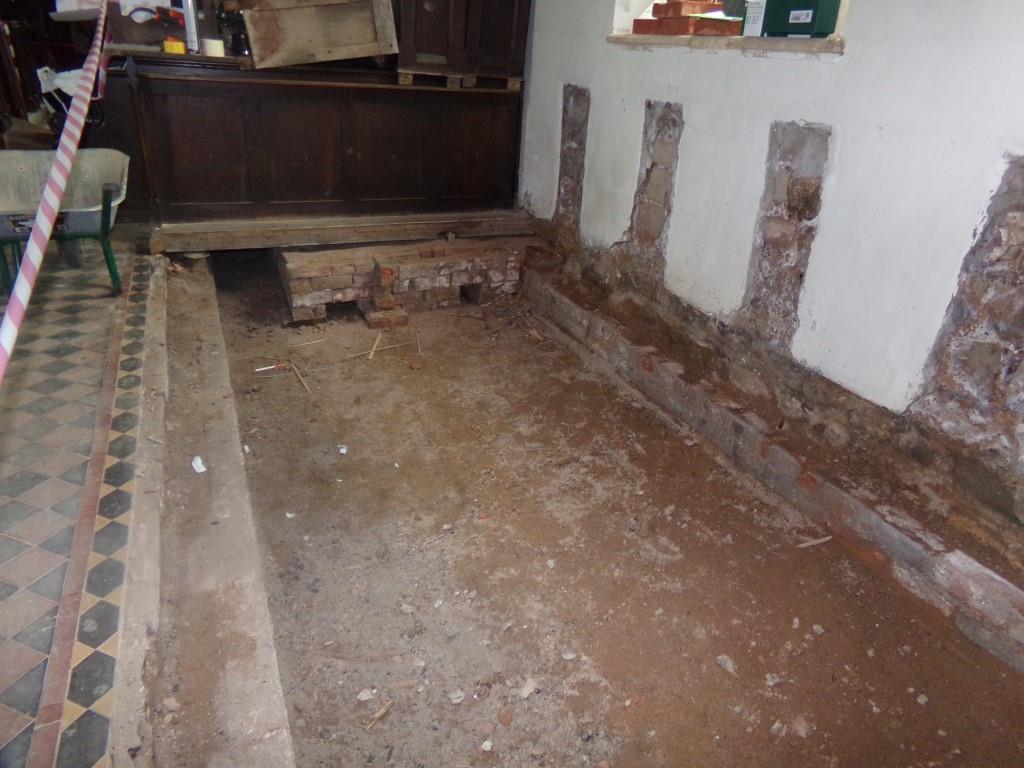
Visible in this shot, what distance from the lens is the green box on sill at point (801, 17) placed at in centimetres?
353

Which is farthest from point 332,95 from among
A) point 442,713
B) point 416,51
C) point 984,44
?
point 442,713

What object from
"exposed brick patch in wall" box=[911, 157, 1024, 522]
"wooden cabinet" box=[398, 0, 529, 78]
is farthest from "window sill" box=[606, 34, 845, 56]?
"wooden cabinet" box=[398, 0, 529, 78]

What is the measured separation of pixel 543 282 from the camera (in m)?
5.86

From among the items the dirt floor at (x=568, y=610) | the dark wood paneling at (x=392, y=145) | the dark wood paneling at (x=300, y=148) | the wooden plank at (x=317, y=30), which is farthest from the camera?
the dark wood paneling at (x=392, y=145)

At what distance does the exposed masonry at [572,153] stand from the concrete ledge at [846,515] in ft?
4.33

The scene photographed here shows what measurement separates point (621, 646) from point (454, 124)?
524 cm

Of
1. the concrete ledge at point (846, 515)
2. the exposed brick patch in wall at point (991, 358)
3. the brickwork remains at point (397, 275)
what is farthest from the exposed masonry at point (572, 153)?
the exposed brick patch in wall at point (991, 358)

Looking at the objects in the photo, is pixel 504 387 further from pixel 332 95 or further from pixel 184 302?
pixel 332 95

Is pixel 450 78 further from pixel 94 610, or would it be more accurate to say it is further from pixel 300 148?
pixel 94 610

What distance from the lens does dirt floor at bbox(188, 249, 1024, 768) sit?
2436 millimetres

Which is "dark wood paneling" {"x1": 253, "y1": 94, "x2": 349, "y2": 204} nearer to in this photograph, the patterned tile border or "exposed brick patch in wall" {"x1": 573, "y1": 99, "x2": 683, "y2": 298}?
"exposed brick patch in wall" {"x1": 573, "y1": 99, "x2": 683, "y2": 298}

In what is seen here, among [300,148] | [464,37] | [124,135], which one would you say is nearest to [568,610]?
[300,148]

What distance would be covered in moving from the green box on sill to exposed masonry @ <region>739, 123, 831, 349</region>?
1.56 feet

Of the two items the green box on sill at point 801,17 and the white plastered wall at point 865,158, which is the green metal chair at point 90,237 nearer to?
the white plastered wall at point 865,158
